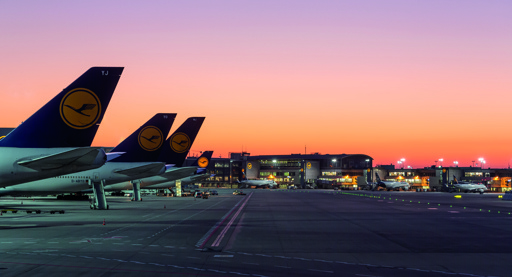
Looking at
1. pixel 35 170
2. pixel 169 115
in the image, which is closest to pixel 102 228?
pixel 35 170

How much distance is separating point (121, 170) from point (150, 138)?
4.95 m

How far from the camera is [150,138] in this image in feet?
190

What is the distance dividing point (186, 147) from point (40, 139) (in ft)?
137

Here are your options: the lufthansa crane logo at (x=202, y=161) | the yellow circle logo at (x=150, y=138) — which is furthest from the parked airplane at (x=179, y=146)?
the lufthansa crane logo at (x=202, y=161)

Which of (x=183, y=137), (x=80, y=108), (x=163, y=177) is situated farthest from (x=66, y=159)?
(x=163, y=177)

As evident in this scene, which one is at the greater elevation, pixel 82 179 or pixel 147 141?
pixel 147 141

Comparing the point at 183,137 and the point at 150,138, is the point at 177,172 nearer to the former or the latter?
the point at 183,137

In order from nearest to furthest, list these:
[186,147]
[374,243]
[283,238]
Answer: [374,243] < [283,238] < [186,147]

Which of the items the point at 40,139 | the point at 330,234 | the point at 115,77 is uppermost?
the point at 115,77

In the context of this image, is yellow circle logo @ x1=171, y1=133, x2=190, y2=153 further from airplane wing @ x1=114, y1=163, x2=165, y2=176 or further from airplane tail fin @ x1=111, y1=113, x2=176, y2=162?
airplane wing @ x1=114, y1=163, x2=165, y2=176

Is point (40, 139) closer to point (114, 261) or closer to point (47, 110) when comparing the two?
point (47, 110)

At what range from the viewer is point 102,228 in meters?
32.7

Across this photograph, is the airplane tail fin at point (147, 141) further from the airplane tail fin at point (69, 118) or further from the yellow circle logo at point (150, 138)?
the airplane tail fin at point (69, 118)

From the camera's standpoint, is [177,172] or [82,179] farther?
[177,172]
